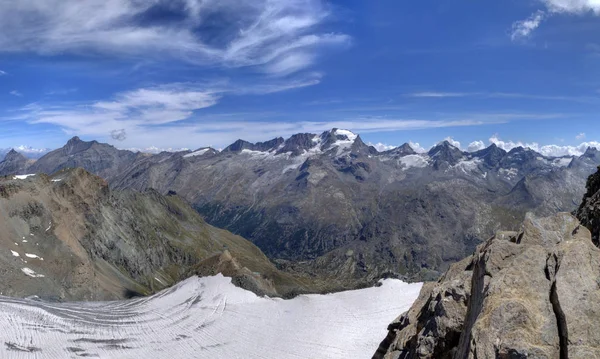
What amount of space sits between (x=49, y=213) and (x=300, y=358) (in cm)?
13087

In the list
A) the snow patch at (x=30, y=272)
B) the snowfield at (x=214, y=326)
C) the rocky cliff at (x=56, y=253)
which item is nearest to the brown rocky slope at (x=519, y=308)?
the snowfield at (x=214, y=326)

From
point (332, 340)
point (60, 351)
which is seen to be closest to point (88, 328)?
point (60, 351)

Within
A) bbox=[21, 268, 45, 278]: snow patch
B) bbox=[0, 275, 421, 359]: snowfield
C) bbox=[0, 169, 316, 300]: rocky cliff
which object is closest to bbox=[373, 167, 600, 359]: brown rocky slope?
bbox=[0, 275, 421, 359]: snowfield

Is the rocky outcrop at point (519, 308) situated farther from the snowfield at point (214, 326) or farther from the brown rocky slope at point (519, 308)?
the snowfield at point (214, 326)

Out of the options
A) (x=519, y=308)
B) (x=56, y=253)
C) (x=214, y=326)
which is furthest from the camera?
(x=56, y=253)

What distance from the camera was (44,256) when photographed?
122 metres

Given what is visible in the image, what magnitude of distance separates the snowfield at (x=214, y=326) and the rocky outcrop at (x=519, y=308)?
26.5 meters

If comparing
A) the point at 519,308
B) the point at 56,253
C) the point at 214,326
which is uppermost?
the point at 519,308

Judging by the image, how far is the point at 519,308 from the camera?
535 inches

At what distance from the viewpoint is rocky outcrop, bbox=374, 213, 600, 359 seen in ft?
41.4

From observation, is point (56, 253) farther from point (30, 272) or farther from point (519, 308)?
point (519, 308)

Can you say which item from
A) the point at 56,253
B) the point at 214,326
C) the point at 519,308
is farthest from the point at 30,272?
the point at 519,308

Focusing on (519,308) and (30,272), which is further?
(30,272)

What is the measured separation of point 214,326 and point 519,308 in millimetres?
42477
